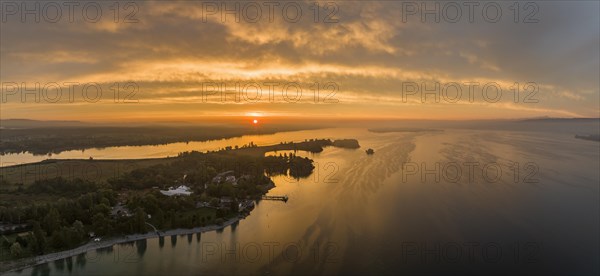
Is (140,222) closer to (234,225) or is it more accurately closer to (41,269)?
(41,269)

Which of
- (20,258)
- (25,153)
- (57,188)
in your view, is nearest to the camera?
(20,258)

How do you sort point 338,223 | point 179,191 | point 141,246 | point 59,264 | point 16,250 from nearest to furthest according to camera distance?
point 16,250
point 59,264
point 141,246
point 338,223
point 179,191

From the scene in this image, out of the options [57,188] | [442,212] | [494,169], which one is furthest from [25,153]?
[494,169]

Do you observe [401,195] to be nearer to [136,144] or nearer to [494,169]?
[494,169]

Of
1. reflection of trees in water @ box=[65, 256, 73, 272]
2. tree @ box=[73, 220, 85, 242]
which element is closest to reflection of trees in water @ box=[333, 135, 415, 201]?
tree @ box=[73, 220, 85, 242]

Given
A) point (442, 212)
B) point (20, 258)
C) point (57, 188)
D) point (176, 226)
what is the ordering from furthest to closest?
point (57, 188), point (442, 212), point (176, 226), point (20, 258)

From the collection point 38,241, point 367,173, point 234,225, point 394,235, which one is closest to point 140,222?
point 38,241

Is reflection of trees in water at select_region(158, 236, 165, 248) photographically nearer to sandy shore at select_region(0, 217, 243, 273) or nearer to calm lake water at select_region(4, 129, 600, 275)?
calm lake water at select_region(4, 129, 600, 275)
